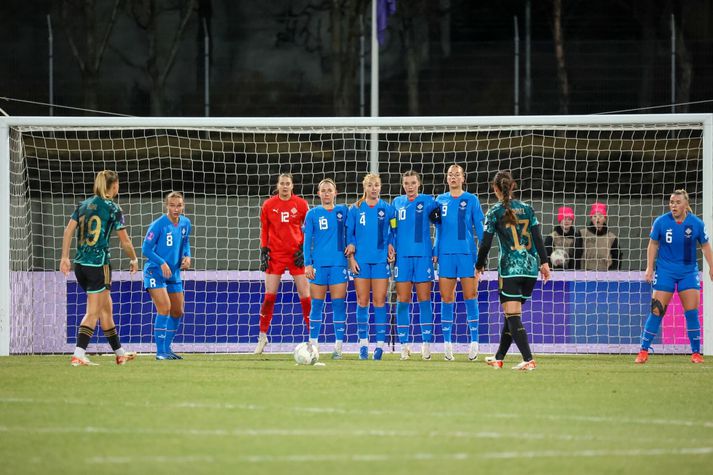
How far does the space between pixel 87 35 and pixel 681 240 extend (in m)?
17.7

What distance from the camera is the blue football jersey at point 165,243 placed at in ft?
38.9

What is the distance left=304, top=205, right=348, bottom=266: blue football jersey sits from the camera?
12.0 meters

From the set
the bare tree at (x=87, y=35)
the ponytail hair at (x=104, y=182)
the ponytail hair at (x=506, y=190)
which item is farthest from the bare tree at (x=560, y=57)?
the ponytail hair at (x=104, y=182)

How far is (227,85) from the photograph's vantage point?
81.7ft

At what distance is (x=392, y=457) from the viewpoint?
5461 mm

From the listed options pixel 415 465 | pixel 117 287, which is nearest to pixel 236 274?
pixel 117 287

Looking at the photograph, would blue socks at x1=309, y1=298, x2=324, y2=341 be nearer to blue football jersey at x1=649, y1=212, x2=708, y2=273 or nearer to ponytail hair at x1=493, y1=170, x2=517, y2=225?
ponytail hair at x1=493, y1=170, x2=517, y2=225

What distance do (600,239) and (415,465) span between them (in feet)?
30.2

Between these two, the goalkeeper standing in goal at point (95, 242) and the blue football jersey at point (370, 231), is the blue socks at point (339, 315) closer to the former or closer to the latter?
the blue football jersey at point (370, 231)

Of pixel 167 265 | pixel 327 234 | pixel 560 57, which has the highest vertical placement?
pixel 560 57

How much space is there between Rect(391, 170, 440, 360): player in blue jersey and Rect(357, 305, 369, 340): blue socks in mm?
357

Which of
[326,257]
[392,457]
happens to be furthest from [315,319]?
[392,457]

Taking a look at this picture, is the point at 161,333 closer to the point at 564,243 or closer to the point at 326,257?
the point at 326,257

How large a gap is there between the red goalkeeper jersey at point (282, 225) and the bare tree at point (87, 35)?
1350 centimetres
